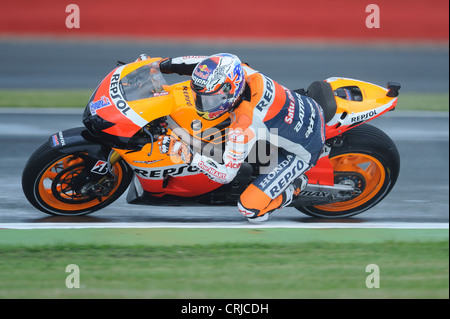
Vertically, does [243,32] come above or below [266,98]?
above

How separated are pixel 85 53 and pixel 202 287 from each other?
7032mm

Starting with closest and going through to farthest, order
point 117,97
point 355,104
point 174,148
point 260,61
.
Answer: point 174,148 → point 117,97 → point 355,104 → point 260,61

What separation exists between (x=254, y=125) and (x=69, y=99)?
15.3 ft

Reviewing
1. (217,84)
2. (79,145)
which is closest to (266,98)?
(217,84)

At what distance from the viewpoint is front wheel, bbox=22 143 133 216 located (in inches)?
206

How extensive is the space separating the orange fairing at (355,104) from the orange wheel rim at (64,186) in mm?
1865

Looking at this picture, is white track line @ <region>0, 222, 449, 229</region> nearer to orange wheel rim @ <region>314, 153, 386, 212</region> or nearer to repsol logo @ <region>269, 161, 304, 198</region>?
orange wheel rim @ <region>314, 153, 386, 212</region>

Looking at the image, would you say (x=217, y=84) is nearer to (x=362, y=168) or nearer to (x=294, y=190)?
(x=294, y=190)

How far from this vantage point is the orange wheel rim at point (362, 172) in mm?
5727

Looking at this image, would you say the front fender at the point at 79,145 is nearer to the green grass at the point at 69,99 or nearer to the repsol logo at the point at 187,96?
the repsol logo at the point at 187,96

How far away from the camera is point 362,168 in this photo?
19.3ft

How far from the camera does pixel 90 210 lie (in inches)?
224

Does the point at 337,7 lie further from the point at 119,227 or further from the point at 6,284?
the point at 6,284

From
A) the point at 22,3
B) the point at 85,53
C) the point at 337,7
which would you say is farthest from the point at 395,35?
the point at 22,3
